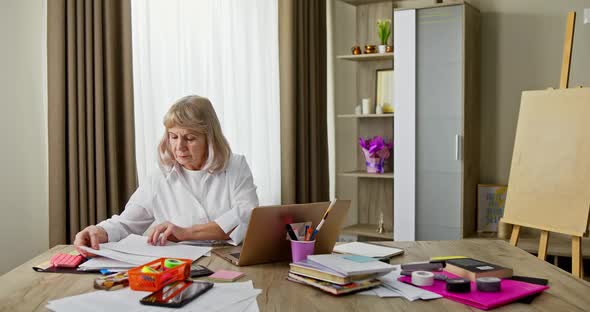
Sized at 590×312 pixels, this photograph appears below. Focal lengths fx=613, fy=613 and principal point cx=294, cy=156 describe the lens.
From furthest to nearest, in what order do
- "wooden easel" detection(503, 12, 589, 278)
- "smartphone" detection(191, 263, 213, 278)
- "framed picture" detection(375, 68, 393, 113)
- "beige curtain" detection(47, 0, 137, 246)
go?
"framed picture" detection(375, 68, 393, 113), "beige curtain" detection(47, 0, 137, 246), "wooden easel" detection(503, 12, 589, 278), "smartphone" detection(191, 263, 213, 278)

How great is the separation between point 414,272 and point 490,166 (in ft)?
8.75

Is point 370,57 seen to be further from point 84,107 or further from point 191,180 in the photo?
point 191,180

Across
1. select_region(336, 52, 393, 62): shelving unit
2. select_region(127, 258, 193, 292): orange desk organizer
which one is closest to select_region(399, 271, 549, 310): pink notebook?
select_region(127, 258, 193, 292): orange desk organizer

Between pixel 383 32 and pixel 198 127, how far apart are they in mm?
2157

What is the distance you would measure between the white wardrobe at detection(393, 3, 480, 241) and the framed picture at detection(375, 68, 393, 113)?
0.22 meters

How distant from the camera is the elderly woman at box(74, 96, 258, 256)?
2232 millimetres

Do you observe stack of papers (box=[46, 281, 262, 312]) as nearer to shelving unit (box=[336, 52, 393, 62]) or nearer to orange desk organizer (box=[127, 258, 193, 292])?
orange desk organizer (box=[127, 258, 193, 292])

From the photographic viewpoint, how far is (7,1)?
3.13m

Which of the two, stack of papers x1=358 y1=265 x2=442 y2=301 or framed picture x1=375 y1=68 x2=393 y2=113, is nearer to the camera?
stack of papers x1=358 y1=265 x2=442 y2=301

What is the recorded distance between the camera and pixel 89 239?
6.30ft

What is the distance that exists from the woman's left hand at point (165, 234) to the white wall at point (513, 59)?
259 cm

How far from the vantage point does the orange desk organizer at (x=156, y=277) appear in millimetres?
1464

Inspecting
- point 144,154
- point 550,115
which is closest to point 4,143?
point 144,154

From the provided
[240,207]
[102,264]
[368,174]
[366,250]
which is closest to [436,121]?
[368,174]
